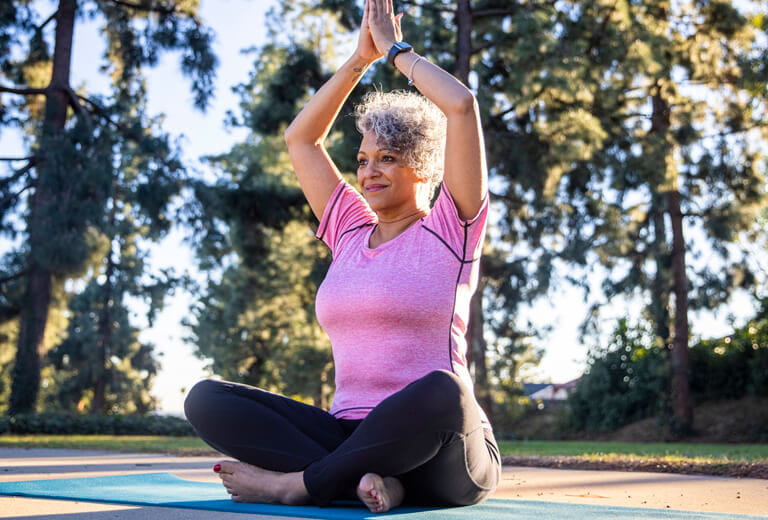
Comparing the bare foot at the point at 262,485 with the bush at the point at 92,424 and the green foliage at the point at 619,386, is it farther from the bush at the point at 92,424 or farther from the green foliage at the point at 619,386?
the green foliage at the point at 619,386

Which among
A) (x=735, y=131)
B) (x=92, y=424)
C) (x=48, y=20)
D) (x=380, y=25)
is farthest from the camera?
(x=735, y=131)

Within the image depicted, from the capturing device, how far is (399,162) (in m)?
2.69

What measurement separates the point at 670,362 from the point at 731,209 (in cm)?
313

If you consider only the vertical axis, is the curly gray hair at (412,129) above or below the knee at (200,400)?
above

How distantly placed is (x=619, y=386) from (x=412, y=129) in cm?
1640

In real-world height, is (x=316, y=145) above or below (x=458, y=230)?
above

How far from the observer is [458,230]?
250cm

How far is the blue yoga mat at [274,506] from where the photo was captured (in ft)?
7.16

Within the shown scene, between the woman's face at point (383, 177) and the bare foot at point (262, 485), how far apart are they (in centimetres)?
90

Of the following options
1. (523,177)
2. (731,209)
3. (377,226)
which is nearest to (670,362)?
(731,209)

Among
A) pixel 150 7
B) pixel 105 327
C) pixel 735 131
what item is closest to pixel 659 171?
pixel 735 131

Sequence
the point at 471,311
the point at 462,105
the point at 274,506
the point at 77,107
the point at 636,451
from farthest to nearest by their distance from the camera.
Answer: the point at 471,311
the point at 77,107
the point at 636,451
the point at 462,105
the point at 274,506

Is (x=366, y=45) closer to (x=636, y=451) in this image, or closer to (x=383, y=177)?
(x=383, y=177)

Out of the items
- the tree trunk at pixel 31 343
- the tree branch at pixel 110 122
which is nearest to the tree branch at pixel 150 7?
the tree branch at pixel 110 122
